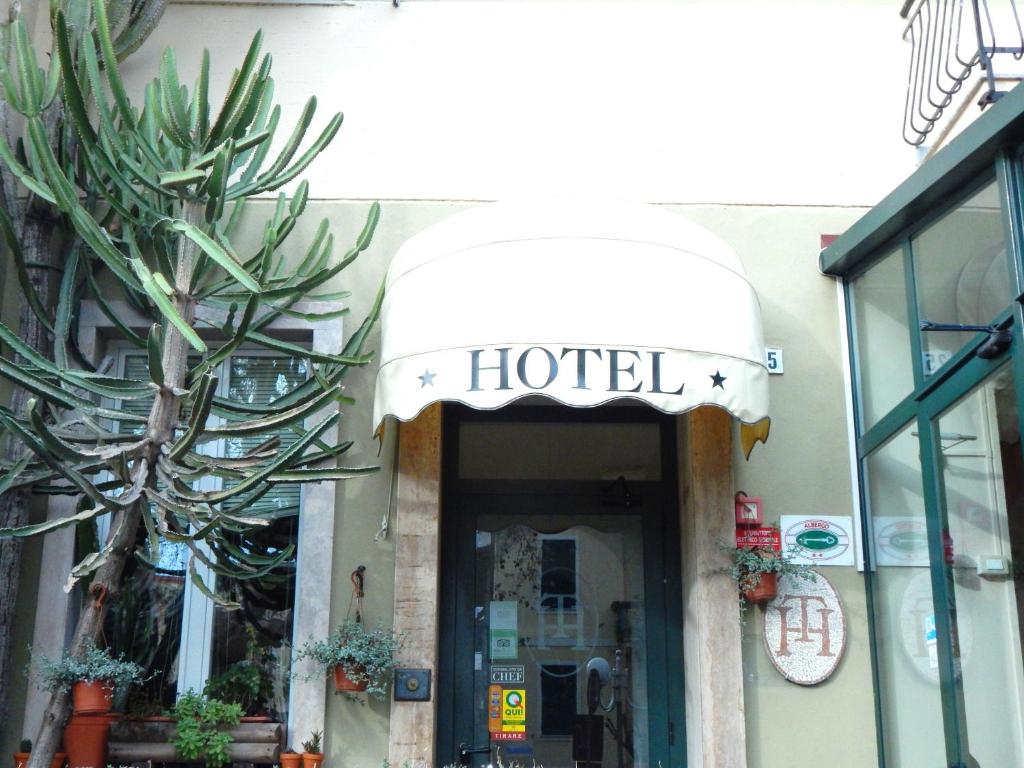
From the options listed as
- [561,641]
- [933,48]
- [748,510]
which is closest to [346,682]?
[561,641]

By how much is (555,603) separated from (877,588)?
1.87 metres

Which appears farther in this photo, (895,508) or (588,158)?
(588,158)

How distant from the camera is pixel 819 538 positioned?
22.2 ft

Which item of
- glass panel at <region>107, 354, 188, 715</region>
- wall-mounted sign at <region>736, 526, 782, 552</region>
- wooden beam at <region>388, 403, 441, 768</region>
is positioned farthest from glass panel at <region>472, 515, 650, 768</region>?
glass panel at <region>107, 354, 188, 715</region>

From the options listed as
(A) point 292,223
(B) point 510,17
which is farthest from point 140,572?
(B) point 510,17

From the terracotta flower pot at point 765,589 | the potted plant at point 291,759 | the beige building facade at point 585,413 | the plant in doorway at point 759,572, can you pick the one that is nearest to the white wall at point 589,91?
the beige building facade at point 585,413

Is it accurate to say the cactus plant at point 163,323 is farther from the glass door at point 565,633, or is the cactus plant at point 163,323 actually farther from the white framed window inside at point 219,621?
the glass door at point 565,633

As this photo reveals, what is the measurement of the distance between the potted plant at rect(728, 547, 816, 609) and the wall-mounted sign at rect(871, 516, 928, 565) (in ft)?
1.39

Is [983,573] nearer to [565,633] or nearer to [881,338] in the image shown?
[881,338]

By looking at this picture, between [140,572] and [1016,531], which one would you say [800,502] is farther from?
[140,572]

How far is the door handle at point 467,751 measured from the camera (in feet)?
22.5

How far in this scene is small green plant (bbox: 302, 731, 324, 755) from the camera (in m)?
6.30

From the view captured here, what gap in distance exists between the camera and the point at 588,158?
24.4 feet

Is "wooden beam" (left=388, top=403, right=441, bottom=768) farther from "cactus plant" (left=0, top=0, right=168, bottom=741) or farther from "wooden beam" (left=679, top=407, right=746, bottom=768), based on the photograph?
"cactus plant" (left=0, top=0, right=168, bottom=741)
